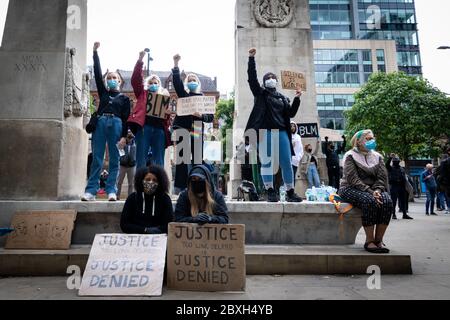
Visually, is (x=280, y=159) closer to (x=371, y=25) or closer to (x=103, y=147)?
(x=103, y=147)

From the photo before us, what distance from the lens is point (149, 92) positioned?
5840 millimetres

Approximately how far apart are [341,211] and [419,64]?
5754 centimetres

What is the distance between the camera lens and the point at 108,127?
18.2ft

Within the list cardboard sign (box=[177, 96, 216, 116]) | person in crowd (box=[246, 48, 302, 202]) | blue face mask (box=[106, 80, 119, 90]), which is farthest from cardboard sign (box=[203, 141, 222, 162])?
blue face mask (box=[106, 80, 119, 90])

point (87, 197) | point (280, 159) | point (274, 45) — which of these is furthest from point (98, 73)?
point (274, 45)

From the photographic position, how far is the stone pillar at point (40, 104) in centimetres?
525

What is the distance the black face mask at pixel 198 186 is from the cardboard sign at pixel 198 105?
7.20ft

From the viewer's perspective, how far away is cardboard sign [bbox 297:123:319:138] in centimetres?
1040

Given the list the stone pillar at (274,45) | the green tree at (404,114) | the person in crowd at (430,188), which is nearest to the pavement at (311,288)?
the stone pillar at (274,45)

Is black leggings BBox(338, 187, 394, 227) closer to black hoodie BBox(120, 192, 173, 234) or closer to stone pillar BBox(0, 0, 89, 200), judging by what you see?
black hoodie BBox(120, 192, 173, 234)

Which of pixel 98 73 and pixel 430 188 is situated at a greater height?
pixel 98 73

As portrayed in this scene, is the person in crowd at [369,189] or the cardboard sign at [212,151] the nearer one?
the person in crowd at [369,189]

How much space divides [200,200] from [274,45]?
1006 centimetres

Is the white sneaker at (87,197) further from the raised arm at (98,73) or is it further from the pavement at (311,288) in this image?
the raised arm at (98,73)
